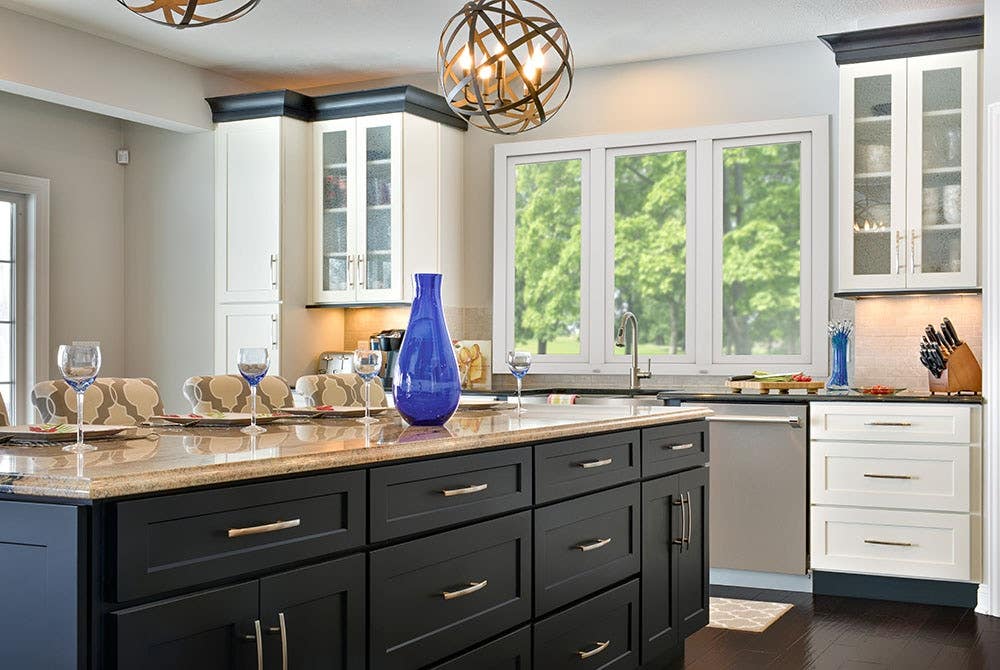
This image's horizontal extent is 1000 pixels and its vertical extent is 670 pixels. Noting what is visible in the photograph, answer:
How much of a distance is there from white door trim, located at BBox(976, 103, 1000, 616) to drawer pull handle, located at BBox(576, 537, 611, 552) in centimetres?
224

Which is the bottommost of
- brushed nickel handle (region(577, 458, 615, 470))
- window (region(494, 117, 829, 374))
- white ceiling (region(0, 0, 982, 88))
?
brushed nickel handle (region(577, 458, 615, 470))

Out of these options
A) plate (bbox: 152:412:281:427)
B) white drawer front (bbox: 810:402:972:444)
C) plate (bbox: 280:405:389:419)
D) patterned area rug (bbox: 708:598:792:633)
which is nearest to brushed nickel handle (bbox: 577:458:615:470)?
plate (bbox: 280:405:389:419)

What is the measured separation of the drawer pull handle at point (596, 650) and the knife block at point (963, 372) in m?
2.49

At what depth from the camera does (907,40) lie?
503 centimetres

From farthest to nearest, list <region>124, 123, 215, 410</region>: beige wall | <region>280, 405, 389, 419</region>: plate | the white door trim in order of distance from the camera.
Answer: <region>124, 123, 215, 410</region>: beige wall, the white door trim, <region>280, 405, 389, 419</region>: plate

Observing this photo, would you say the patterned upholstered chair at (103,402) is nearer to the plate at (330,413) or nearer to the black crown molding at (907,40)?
the plate at (330,413)

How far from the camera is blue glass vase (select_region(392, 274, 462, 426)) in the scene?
2.81 meters

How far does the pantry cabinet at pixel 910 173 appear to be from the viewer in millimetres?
4941

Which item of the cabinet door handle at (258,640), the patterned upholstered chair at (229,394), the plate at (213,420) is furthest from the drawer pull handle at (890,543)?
the cabinet door handle at (258,640)

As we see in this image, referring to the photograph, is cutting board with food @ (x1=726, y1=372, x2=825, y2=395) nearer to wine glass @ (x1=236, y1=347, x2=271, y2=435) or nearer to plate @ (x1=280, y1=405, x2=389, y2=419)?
plate @ (x1=280, y1=405, x2=389, y2=419)

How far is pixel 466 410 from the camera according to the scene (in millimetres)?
3600

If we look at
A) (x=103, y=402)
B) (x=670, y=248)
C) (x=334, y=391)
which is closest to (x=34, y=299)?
(x=334, y=391)

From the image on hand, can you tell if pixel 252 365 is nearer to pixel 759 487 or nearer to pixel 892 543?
pixel 759 487

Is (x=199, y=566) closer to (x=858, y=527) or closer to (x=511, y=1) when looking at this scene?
(x=511, y=1)
